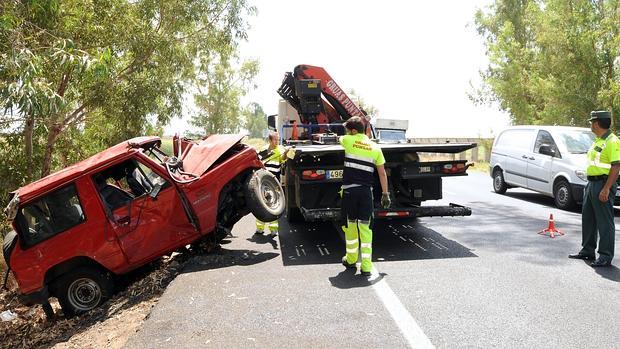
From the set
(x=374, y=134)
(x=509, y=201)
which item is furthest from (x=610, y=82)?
(x=374, y=134)

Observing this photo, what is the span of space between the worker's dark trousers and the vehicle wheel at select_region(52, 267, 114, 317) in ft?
19.8

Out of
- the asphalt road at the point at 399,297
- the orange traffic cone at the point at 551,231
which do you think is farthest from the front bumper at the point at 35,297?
the orange traffic cone at the point at 551,231

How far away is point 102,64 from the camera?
702 centimetres

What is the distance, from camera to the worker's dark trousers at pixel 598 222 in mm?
6320

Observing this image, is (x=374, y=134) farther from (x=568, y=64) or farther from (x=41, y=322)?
(x=568, y=64)

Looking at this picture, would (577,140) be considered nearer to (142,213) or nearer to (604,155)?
(604,155)

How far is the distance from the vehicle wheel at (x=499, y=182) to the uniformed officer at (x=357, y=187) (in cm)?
896

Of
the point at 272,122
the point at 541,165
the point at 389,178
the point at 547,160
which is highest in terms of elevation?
the point at 272,122

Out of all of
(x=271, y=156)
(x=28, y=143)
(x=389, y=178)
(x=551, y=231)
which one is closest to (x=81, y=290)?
(x=271, y=156)

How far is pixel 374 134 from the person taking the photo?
37.3 feet

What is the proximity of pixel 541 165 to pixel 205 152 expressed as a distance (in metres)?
8.14

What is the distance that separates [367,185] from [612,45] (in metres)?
16.0

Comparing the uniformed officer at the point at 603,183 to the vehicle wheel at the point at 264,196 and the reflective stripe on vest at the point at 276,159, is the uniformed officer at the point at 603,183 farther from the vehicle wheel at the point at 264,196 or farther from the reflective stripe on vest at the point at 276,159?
the reflective stripe on vest at the point at 276,159

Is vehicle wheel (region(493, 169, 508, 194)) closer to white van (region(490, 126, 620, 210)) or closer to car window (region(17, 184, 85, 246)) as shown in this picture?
white van (region(490, 126, 620, 210))
